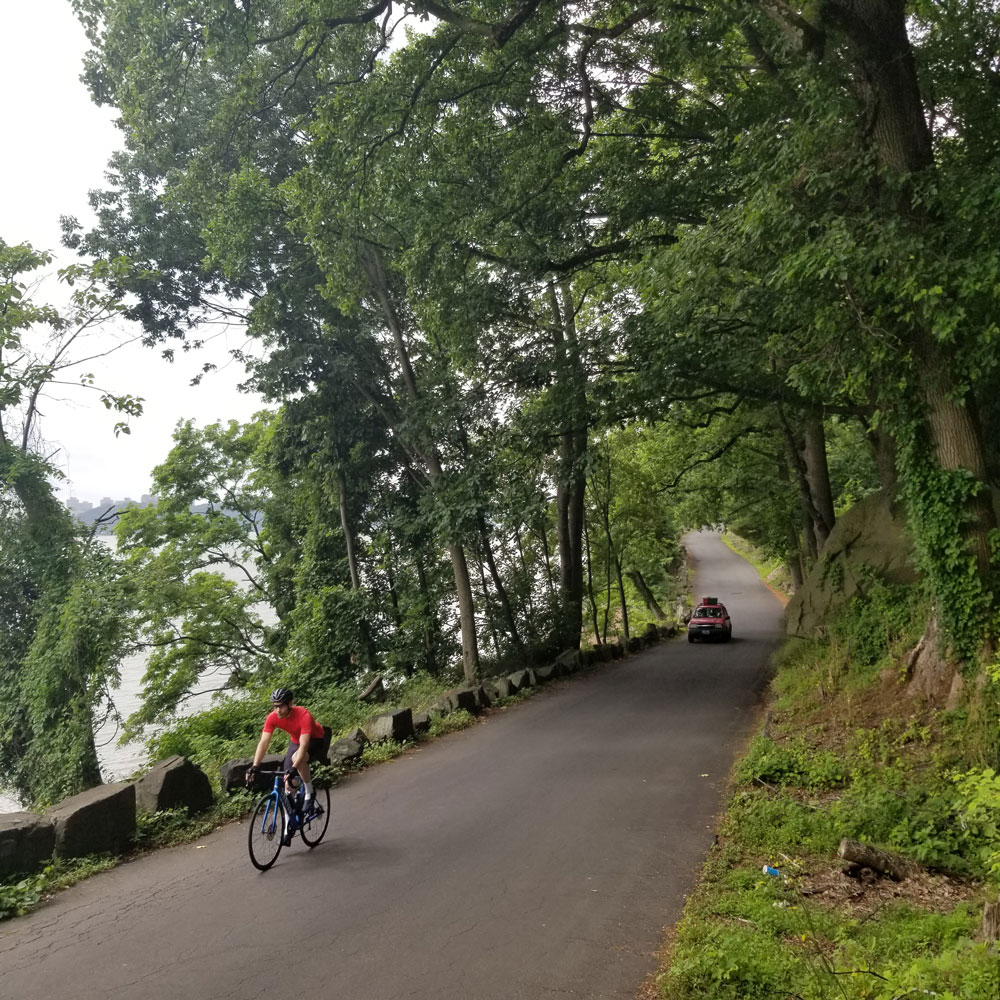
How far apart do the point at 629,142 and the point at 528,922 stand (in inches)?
504

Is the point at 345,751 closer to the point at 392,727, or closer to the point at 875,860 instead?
the point at 392,727

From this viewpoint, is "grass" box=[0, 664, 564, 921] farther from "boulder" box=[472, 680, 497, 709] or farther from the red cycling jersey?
the red cycling jersey

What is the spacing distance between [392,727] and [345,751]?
44.1 inches

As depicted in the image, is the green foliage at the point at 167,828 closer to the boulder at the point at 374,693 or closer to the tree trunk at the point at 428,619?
the boulder at the point at 374,693

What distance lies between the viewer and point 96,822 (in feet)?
24.6

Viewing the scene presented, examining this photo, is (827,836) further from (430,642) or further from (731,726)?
(430,642)

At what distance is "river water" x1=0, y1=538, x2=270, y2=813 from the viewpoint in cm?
1731

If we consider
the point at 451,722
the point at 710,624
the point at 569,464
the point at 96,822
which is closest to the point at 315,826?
the point at 96,822

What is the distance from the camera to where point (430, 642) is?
22.1 metres

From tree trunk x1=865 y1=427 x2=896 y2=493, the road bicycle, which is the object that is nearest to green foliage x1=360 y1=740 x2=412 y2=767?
the road bicycle

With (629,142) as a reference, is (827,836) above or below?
below

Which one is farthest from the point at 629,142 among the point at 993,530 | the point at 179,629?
the point at 179,629

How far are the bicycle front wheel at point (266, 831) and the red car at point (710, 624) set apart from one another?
22010 millimetres

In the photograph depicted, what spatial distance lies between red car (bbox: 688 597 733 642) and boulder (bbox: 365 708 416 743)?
1747 centimetres
